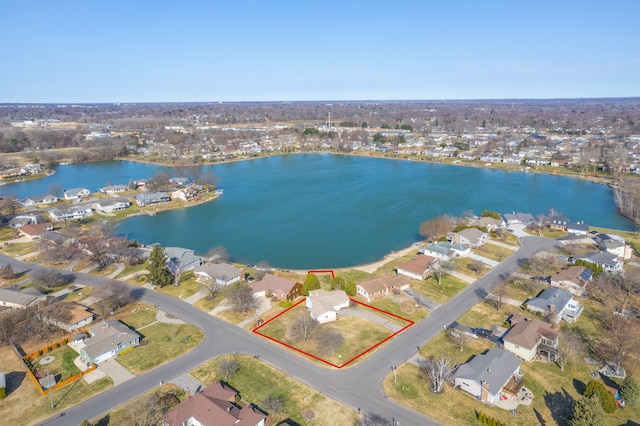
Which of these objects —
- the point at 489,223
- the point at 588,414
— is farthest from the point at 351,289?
the point at 489,223

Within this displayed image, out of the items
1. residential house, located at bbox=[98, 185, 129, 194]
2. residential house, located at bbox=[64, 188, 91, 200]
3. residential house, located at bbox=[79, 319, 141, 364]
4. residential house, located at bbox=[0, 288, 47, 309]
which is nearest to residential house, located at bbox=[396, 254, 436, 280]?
residential house, located at bbox=[79, 319, 141, 364]

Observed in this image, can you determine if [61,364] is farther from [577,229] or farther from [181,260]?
[577,229]

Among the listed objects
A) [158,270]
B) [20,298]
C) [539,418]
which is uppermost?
[158,270]

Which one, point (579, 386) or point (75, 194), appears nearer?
point (579, 386)

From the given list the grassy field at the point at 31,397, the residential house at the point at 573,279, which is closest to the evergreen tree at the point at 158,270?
the grassy field at the point at 31,397

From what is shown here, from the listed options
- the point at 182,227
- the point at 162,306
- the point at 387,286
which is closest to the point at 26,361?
the point at 162,306

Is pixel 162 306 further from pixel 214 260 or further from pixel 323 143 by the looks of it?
pixel 323 143

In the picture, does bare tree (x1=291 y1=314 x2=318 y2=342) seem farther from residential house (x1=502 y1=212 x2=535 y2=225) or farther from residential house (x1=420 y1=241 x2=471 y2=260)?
residential house (x1=502 y1=212 x2=535 y2=225)
